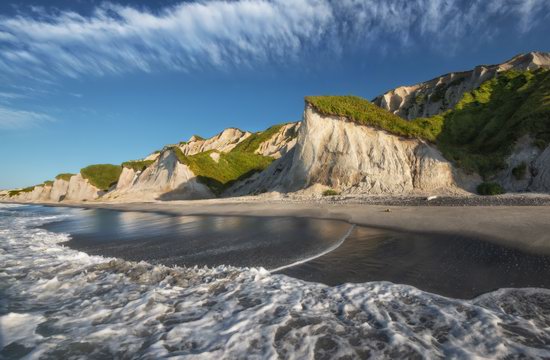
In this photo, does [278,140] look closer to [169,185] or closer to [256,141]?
[256,141]

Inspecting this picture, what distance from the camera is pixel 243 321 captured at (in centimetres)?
392

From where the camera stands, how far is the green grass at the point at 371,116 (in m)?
24.0

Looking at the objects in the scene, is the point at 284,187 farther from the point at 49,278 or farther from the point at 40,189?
the point at 40,189

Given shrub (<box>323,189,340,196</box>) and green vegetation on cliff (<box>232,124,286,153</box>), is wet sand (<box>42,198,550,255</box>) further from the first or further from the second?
green vegetation on cliff (<box>232,124,286,153</box>)

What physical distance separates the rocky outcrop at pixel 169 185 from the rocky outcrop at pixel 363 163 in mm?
14836

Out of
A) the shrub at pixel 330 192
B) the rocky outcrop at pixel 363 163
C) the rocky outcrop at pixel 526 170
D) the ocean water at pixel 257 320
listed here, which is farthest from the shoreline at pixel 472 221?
the rocky outcrop at pixel 363 163

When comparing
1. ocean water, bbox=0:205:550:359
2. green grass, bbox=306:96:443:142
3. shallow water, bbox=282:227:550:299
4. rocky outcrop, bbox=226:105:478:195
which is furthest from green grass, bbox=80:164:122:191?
shallow water, bbox=282:227:550:299

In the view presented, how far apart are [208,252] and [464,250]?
601 cm

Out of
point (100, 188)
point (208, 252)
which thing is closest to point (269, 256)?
point (208, 252)

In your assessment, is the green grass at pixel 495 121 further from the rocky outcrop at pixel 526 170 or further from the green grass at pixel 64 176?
the green grass at pixel 64 176

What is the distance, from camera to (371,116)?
25.4 meters

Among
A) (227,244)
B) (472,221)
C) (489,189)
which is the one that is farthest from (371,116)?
(227,244)

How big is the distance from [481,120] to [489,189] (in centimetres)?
1437

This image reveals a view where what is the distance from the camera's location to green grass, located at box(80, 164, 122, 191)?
58.8 m
